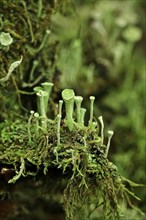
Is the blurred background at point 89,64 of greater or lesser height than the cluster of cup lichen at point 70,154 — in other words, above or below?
above

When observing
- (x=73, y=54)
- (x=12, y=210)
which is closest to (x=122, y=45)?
(x=73, y=54)

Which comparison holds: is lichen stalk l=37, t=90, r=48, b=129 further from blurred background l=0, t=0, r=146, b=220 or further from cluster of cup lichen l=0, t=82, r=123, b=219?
blurred background l=0, t=0, r=146, b=220

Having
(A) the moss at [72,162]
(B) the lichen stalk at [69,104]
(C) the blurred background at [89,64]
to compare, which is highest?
Result: (C) the blurred background at [89,64]

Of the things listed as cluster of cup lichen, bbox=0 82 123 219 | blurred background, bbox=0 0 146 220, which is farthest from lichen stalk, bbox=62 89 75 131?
blurred background, bbox=0 0 146 220

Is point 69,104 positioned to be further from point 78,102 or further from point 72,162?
point 72,162

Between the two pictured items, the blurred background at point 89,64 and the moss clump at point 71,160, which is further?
the blurred background at point 89,64

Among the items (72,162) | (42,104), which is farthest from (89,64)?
(72,162)

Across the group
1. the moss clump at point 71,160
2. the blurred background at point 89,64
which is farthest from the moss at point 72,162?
the blurred background at point 89,64

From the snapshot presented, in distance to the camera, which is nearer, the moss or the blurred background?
the moss

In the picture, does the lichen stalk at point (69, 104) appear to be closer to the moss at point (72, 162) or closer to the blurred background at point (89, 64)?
the moss at point (72, 162)

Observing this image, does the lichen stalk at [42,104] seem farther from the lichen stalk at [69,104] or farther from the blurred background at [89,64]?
the blurred background at [89,64]

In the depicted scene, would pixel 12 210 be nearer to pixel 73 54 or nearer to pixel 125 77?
pixel 73 54
